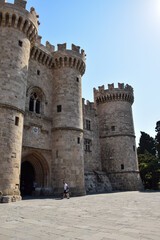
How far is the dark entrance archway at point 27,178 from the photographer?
17.3 m

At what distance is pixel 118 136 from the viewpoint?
25.3 meters

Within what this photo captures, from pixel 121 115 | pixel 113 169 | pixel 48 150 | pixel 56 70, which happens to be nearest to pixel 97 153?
pixel 113 169

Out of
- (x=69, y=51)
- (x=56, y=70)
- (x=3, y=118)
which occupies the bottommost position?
(x=3, y=118)

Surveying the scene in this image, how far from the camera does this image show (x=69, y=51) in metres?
19.5

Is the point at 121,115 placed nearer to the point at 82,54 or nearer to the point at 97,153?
the point at 97,153

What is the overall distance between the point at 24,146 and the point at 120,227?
11.3 m

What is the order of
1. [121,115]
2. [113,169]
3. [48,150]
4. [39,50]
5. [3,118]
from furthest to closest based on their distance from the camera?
[121,115], [113,169], [39,50], [48,150], [3,118]

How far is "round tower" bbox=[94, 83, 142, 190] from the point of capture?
24031 mm

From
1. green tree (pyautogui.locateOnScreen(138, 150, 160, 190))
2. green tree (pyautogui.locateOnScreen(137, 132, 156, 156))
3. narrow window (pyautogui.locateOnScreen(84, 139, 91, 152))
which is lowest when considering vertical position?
green tree (pyautogui.locateOnScreen(138, 150, 160, 190))

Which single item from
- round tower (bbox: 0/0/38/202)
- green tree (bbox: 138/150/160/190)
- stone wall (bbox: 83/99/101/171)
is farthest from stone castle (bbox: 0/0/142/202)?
green tree (bbox: 138/150/160/190)

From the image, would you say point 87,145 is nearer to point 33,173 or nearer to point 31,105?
point 33,173

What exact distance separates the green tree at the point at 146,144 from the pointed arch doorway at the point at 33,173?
102 ft

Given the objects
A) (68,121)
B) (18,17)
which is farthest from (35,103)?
(18,17)

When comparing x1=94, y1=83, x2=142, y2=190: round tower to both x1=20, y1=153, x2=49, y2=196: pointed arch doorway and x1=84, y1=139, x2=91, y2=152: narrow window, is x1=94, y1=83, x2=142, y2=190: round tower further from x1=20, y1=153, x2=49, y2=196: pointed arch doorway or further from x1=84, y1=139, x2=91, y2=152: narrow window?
x1=20, y1=153, x2=49, y2=196: pointed arch doorway
